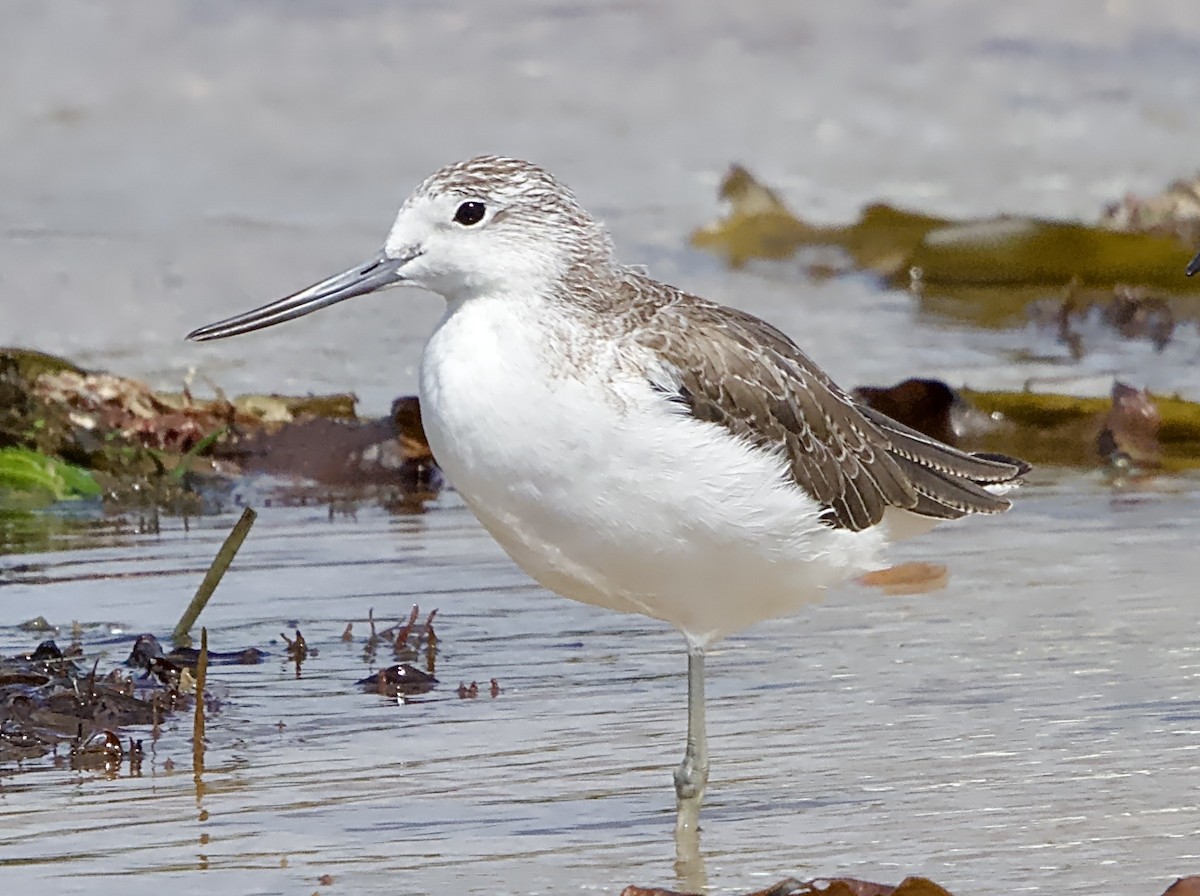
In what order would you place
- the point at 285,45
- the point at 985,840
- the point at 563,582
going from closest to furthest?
the point at 985,840
the point at 563,582
the point at 285,45

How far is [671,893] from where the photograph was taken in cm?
450

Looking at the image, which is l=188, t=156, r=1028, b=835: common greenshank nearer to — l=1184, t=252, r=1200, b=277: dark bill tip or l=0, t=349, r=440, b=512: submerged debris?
l=1184, t=252, r=1200, b=277: dark bill tip

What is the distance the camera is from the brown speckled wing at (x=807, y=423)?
555 cm

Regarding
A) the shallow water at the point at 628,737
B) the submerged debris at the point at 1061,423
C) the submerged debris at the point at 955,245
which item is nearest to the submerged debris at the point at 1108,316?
the submerged debris at the point at 955,245

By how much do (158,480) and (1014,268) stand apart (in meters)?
6.49

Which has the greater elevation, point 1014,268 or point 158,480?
point 1014,268

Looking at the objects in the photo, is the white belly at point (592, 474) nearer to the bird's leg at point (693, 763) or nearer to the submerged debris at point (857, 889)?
the bird's leg at point (693, 763)

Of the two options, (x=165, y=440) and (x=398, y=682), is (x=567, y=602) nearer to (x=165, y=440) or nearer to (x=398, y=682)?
(x=398, y=682)

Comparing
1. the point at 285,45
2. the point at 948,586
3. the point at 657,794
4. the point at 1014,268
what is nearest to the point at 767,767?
the point at 657,794

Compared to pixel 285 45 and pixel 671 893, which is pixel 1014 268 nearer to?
pixel 285 45

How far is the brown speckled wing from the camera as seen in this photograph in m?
5.55

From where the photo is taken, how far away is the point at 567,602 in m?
7.40

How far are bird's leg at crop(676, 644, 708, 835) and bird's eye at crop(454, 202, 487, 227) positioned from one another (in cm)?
127

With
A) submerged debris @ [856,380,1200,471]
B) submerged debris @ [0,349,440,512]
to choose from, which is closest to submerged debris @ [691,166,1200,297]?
submerged debris @ [856,380,1200,471]
